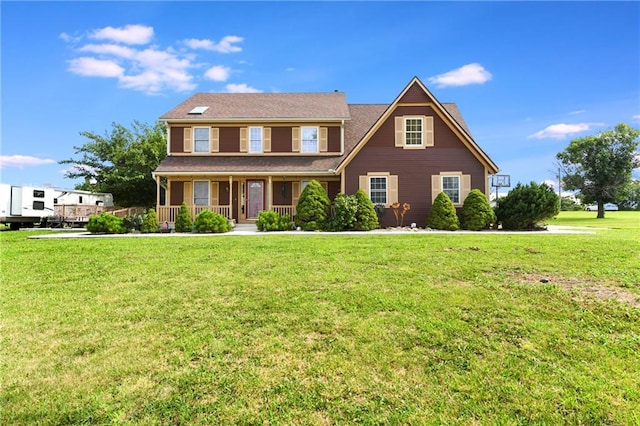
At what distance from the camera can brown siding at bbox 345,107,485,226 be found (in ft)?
58.2

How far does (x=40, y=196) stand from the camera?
855 inches

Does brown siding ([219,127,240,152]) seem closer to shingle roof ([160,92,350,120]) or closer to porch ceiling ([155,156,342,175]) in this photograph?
porch ceiling ([155,156,342,175])

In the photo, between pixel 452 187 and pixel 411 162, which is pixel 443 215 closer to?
pixel 452 187

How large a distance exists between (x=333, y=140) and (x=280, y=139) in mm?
3052

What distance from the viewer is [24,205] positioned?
20594 mm

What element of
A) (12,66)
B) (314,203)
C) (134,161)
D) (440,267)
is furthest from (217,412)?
(134,161)

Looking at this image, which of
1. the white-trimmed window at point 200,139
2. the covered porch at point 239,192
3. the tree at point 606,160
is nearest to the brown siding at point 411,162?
the covered porch at point 239,192

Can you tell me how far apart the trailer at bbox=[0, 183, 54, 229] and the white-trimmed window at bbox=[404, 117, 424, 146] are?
72.3ft

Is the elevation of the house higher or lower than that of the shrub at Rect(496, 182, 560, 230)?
higher

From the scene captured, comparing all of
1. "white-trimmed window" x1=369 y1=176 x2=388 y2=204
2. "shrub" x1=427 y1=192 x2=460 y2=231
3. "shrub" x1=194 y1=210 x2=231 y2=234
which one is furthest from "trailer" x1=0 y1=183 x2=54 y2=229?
"shrub" x1=427 y1=192 x2=460 y2=231

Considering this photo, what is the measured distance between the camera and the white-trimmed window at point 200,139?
2012 cm

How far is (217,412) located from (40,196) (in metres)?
25.4

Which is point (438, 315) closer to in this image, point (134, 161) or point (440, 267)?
point (440, 267)

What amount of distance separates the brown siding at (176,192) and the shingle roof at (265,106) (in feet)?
12.4
